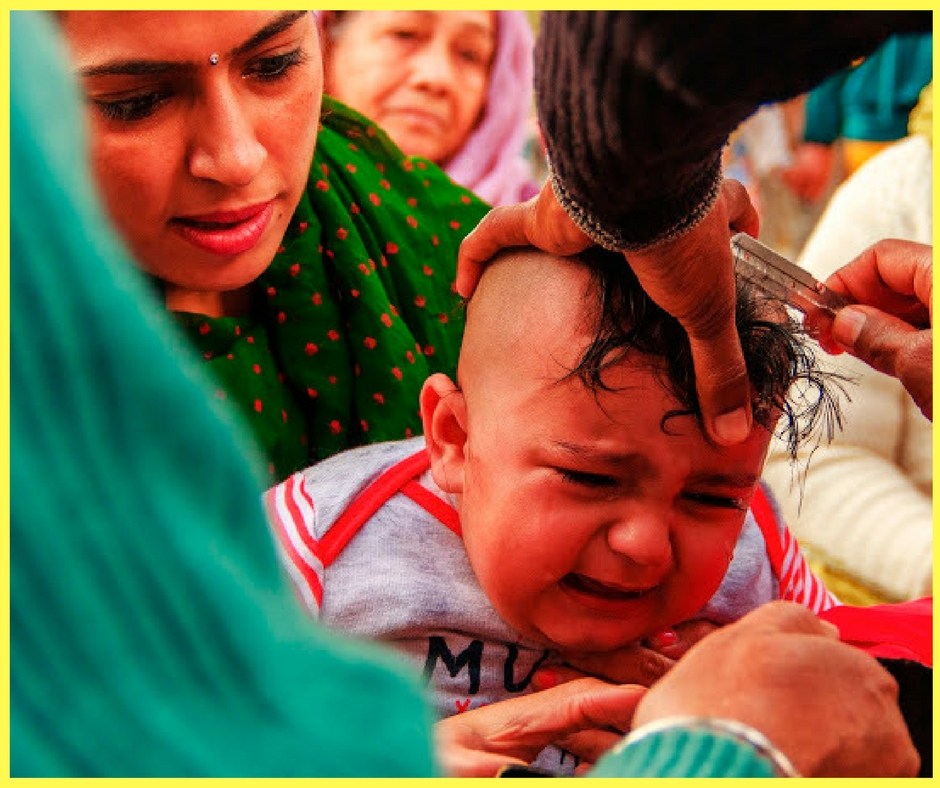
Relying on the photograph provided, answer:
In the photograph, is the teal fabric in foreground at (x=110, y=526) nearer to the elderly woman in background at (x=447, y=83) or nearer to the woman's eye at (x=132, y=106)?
the woman's eye at (x=132, y=106)

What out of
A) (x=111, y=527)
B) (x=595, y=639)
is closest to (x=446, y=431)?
(x=595, y=639)

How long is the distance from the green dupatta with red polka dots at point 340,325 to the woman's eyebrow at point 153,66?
361 mm

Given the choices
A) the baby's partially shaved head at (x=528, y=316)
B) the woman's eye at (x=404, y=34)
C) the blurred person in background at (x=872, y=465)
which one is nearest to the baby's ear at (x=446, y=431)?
the baby's partially shaved head at (x=528, y=316)

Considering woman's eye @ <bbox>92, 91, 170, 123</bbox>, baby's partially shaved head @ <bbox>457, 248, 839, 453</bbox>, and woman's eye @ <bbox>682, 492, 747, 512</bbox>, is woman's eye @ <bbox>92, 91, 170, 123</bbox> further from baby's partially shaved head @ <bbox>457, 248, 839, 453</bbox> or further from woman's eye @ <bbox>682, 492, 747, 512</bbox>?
woman's eye @ <bbox>682, 492, 747, 512</bbox>

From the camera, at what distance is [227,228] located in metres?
1.37

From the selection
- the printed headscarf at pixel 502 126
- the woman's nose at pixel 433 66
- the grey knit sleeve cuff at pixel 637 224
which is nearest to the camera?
the grey knit sleeve cuff at pixel 637 224

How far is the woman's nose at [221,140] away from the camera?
4.07 feet

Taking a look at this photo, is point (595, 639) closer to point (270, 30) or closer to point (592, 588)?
point (592, 588)

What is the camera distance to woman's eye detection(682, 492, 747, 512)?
1.22 m

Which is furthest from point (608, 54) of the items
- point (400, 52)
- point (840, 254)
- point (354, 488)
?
point (400, 52)

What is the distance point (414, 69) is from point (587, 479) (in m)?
1.65

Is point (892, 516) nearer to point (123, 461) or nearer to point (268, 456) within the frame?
point (268, 456)

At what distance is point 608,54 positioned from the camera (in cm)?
76

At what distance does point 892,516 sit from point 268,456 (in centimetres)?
121
